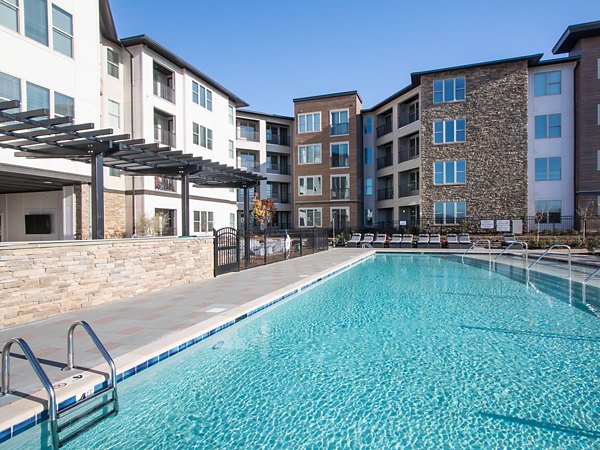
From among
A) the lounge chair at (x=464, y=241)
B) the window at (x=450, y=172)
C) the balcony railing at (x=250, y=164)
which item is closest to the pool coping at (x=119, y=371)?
the lounge chair at (x=464, y=241)

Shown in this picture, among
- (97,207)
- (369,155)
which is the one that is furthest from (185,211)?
(369,155)

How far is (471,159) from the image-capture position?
2675 centimetres

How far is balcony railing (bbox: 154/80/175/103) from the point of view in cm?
2161

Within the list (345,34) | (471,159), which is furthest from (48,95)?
(471,159)

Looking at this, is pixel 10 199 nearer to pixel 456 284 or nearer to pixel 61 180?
pixel 61 180

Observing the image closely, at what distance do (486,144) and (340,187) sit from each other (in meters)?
12.0

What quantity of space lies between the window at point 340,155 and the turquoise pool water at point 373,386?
26.3 meters

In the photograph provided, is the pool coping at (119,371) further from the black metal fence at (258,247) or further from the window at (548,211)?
the window at (548,211)

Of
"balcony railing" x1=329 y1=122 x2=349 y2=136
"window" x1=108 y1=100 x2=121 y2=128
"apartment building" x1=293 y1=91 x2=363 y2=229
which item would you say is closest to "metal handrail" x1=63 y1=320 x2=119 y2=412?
"window" x1=108 y1=100 x2=121 y2=128

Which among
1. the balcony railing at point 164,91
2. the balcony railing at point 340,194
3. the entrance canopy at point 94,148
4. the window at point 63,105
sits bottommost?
the entrance canopy at point 94,148

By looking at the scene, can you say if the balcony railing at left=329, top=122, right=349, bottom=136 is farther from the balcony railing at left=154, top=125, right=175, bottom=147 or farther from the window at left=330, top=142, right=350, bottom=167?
the balcony railing at left=154, top=125, right=175, bottom=147

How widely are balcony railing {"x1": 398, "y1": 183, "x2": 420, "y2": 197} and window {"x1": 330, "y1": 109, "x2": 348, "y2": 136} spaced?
7.20 m

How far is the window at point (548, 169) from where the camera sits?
82.8 feet

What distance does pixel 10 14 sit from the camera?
1256cm
